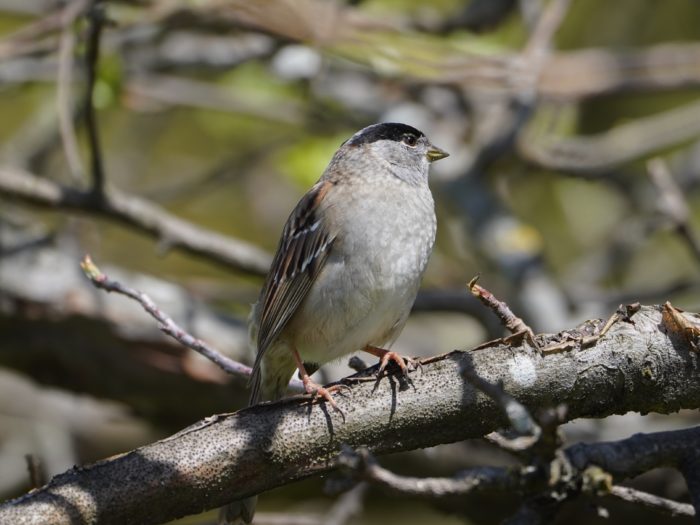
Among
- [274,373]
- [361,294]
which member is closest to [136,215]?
[274,373]

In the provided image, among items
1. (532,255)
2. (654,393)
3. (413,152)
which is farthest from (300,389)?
(532,255)

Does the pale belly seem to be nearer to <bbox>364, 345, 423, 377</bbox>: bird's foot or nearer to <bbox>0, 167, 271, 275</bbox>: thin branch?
<bbox>364, 345, 423, 377</bbox>: bird's foot

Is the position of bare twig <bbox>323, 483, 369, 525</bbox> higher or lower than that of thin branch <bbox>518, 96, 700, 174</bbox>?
lower

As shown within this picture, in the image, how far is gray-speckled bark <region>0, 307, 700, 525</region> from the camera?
2.62 metres

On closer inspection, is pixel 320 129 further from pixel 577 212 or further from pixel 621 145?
pixel 577 212

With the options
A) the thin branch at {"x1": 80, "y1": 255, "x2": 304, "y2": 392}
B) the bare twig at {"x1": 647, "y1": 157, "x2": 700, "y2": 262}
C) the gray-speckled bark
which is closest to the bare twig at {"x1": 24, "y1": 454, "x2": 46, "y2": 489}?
the gray-speckled bark

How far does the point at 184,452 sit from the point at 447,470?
2.75m

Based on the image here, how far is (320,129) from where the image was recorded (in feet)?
20.9

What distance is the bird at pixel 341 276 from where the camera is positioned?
382 centimetres

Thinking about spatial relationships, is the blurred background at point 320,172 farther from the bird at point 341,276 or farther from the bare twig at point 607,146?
the bird at point 341,276

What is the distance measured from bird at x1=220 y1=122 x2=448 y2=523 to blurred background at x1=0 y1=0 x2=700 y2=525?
21.6 inches

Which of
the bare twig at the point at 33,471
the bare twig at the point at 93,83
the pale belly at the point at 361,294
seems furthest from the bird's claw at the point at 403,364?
the bare twig at the point at 93,83

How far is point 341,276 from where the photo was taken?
3859 millimetres

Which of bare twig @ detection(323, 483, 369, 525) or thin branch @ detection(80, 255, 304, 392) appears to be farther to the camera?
bare twig @ detection(323, 483, 369, 525)
